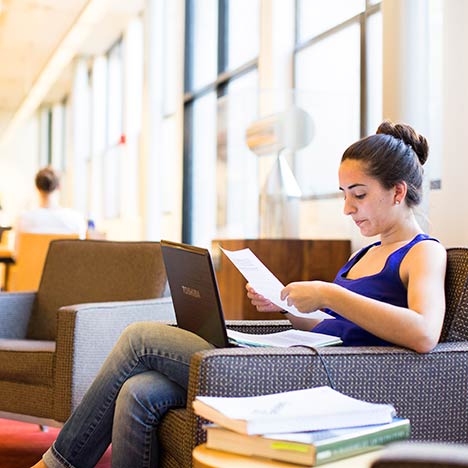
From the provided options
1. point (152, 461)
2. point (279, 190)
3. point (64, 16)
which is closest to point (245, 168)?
point (279, 190)

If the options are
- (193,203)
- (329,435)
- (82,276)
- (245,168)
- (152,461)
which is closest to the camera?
(329,435)

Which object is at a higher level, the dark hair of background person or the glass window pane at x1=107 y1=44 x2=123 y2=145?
the glass window pane at x1=107 y1=44 x2=123 y2=145

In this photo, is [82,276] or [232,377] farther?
[82,276]

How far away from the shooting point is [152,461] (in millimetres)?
1827

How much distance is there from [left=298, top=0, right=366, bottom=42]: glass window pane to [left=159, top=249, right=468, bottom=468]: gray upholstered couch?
3255mm

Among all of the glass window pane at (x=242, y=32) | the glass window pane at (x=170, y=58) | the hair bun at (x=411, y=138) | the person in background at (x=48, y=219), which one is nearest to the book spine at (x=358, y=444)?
the hair bun at (x=411, y=138)

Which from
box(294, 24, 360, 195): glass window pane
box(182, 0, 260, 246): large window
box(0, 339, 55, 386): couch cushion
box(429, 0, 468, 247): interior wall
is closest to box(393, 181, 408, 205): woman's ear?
box(0, 339, 55, 386): couch cushion

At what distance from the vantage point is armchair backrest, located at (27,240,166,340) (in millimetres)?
3150

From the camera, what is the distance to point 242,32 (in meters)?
6.56

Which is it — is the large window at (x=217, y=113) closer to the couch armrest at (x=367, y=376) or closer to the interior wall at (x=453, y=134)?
the interior wall at (x=453, y=134)

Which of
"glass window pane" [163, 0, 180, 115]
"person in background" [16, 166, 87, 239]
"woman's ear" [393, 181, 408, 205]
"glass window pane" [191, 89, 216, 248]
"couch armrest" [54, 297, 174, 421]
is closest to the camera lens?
"woman's ear" [393, 181, 408, 205]

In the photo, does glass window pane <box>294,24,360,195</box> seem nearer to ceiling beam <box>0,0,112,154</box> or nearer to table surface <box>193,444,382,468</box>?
table surface <box>193,444,382,468</box>

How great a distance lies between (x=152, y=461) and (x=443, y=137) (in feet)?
7.09

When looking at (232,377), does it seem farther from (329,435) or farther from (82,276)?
(82,276)
